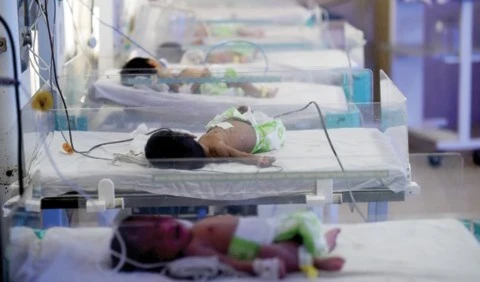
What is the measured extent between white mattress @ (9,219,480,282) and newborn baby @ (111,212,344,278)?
3 cm

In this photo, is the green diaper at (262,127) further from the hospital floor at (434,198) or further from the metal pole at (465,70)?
the metal pole at (465,70)

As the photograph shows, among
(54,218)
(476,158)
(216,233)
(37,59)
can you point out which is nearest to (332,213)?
(216,233)

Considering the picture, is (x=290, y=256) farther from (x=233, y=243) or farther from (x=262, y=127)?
(x=262, y=127)

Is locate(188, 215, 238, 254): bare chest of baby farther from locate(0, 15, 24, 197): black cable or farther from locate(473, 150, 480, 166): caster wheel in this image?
locate(473, 150, 480, 166): caster wheel

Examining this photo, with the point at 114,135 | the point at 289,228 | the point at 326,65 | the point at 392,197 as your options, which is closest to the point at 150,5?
the point at 326,65

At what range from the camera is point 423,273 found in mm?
1789

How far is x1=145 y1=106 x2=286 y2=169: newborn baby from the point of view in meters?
2.37

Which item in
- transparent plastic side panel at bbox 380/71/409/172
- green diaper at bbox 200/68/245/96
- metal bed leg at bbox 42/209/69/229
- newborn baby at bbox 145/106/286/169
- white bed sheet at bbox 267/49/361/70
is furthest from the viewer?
white bed sheet at bbox 267/49/361/70

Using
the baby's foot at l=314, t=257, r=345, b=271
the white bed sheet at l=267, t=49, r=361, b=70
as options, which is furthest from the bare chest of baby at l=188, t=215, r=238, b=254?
the white bed sheet at l=267, t=49, r=361, b=70

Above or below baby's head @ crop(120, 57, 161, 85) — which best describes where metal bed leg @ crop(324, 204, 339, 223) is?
below

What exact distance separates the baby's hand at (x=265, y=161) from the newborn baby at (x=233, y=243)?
58cm

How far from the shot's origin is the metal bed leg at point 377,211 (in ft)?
6.62

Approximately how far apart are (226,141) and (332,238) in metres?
0.81

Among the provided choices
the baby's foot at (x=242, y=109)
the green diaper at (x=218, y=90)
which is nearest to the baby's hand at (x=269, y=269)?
the baby's foot at (x=242, y=109)
